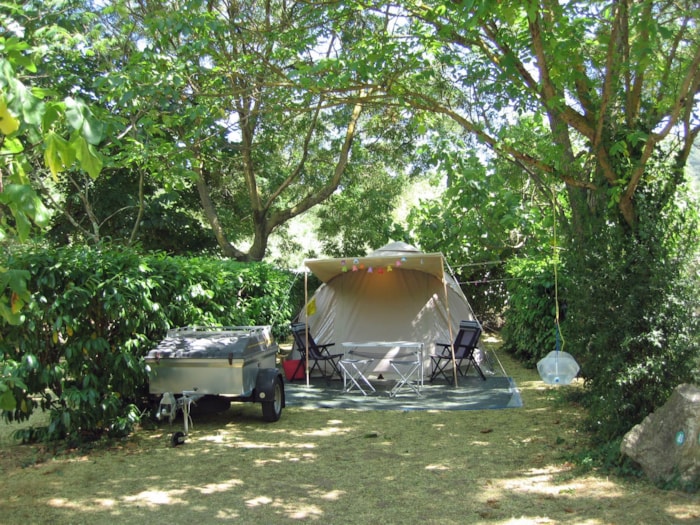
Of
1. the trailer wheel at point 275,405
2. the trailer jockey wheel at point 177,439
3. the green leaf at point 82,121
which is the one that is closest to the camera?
the green leaf at point 82,121

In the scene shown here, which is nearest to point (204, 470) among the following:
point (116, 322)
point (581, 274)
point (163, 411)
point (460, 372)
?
point (163, 411)

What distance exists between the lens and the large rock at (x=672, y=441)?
14.1 ft

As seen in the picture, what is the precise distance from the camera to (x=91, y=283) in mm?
5621

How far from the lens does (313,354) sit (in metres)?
9.90

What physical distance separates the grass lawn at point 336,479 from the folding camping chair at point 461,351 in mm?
2568

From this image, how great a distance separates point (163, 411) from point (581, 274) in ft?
13.2

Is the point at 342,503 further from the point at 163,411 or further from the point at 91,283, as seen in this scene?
the point at 91,283

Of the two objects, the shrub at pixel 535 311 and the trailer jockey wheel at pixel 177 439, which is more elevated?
the shrub at pixel 535 311

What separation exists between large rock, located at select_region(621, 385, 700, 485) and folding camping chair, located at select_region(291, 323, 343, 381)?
551cm

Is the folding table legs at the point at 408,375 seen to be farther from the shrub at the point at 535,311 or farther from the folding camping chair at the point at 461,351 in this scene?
the shrub at the point at 535,311

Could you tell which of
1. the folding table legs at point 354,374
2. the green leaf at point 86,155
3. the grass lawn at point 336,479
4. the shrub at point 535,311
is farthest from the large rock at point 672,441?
the shrub at point 535,311

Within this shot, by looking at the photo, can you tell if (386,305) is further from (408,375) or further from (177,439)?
(177,439)

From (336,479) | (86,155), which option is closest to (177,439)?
(336,479)

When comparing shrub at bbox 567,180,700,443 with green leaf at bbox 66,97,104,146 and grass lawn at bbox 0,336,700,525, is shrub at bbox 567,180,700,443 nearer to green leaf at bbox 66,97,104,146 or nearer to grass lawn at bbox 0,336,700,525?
grass lawn at bbox 0,336,700,525
